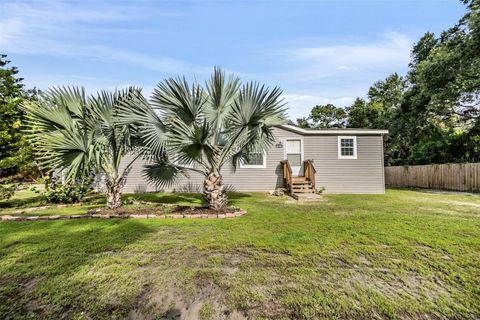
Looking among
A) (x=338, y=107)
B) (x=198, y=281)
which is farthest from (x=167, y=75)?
(x=338, y=107)

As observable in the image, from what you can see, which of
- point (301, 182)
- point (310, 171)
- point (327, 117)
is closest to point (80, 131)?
point (301, 182)

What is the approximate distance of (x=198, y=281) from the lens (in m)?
2.66

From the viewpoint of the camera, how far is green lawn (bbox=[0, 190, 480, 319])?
2.22 meters

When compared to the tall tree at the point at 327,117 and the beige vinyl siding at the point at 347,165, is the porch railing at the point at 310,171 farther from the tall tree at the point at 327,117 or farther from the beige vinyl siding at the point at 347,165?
the tall tree at the point at 327,117

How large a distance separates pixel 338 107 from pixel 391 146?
45.3 feet

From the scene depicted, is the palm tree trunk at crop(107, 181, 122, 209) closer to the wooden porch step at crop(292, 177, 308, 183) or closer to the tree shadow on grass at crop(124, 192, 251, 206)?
the tree shadow on grass at crop(124, 192, 251, 206)

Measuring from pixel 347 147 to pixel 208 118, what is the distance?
7.60 metres

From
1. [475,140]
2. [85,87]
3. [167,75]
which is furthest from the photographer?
[475,140]

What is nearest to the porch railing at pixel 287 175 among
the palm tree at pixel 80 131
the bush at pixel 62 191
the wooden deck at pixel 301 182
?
the wooden deck at pixel 301 182

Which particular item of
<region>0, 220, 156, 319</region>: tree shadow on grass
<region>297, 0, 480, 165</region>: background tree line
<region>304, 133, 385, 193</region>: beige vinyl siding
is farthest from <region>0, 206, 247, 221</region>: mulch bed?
<region>297, 0, 480, 165</region>: background tree line

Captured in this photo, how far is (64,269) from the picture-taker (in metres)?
2.91

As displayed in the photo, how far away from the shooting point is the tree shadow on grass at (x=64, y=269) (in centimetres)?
225

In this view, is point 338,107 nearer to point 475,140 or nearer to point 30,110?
point 475,140

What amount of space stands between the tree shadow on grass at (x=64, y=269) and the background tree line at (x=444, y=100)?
15364mm
